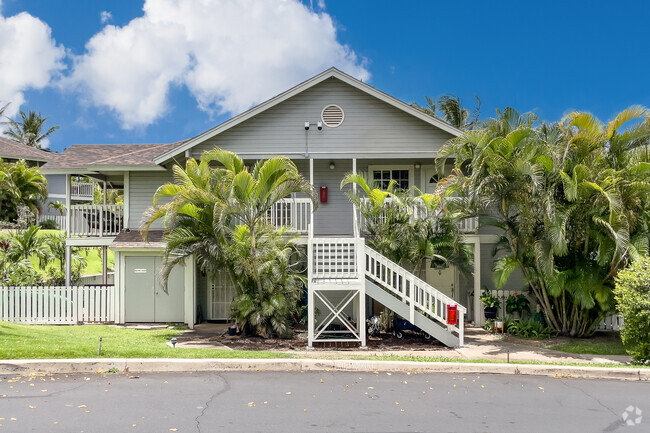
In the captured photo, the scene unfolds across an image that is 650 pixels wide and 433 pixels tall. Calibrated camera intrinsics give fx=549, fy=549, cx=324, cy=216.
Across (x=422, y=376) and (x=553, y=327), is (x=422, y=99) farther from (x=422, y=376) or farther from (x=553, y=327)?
(x=422, y=376)

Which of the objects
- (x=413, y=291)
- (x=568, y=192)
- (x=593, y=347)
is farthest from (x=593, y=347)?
(x=413, y=291)

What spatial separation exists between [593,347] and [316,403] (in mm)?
8100

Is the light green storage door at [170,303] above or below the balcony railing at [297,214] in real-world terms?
below

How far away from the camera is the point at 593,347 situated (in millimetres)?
12375

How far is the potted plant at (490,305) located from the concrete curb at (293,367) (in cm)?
573

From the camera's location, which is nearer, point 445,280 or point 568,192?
point 568,192

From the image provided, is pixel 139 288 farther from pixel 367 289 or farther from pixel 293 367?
pixel 293 367

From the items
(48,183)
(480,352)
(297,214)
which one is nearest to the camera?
(480,352)

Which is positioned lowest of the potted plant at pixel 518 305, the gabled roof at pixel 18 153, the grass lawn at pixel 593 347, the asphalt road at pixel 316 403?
the grass lawn at pixel 593 347

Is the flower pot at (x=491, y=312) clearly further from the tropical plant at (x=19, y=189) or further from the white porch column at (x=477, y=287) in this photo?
the tropical plant at (x=19, y=189)

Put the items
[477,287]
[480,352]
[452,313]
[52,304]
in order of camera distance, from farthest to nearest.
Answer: [477,287] → [52,304] → [452,313] → [480,352]

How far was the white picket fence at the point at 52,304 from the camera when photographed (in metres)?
15.2

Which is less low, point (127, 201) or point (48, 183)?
point (48, 183)

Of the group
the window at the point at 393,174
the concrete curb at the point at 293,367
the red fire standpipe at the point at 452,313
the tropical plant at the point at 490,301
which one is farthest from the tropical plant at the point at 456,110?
the concrete curb at the point at 293,367
